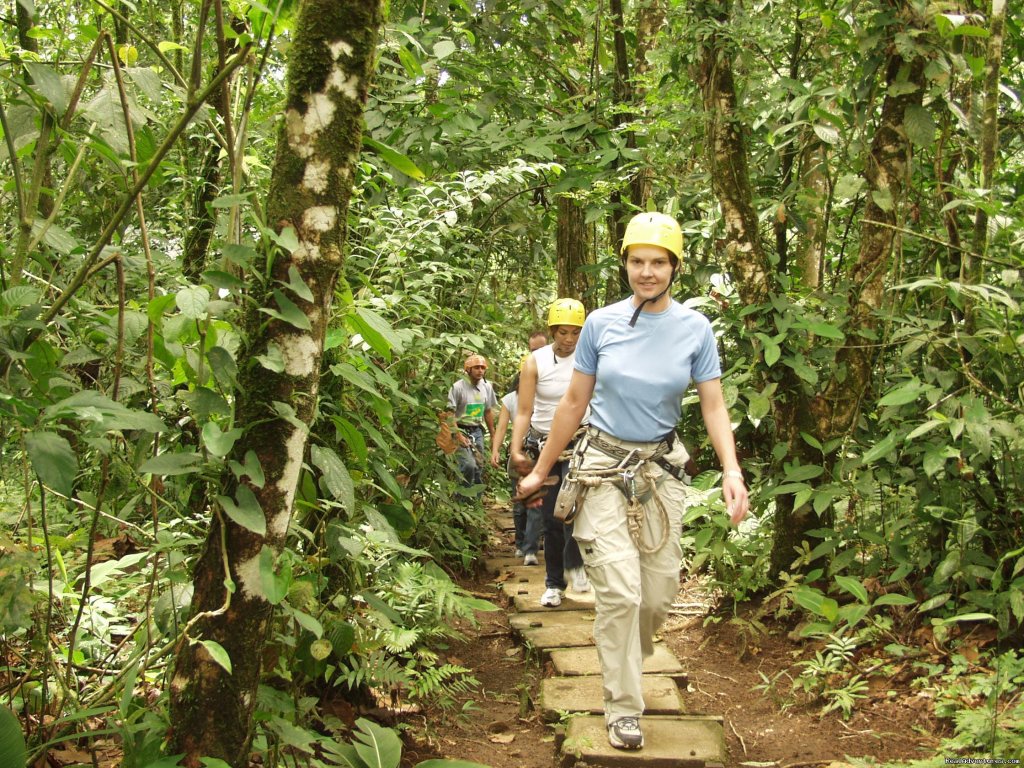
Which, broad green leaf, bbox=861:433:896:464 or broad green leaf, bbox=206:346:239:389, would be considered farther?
broad green leaf, bbox=861:433:896:464

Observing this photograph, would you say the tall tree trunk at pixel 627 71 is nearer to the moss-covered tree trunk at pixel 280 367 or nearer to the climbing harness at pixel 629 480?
the climbing harness at pixel 629 480

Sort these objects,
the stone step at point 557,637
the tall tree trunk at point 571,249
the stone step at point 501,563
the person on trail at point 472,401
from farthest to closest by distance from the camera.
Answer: the tall tree trunk at point 571,249
the person on trail at point 472,401
the stone step at point 501,563
the stone step at point 557,637

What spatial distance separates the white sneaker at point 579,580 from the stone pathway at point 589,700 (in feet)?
0.18

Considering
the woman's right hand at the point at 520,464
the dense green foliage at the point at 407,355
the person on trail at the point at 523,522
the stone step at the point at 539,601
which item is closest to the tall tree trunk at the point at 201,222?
the dense green foliage at the point at 407,355

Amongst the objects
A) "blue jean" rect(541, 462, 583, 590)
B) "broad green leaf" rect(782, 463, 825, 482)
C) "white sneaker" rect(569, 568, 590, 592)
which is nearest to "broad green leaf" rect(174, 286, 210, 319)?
"broad green leaf" rect(782, 463, 825, 482)

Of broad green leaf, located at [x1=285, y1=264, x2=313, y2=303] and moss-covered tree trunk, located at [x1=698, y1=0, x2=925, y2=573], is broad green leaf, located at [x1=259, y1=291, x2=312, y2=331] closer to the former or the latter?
broad green leaf, located at [x1=285, y1=264, x2=313, y2=303]

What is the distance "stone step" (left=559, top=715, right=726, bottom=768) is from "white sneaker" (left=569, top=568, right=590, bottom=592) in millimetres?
2401

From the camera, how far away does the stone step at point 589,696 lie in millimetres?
4148

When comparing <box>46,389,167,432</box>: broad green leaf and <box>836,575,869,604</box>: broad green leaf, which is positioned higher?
<box>46,389,167,432</box>: broad green leaf

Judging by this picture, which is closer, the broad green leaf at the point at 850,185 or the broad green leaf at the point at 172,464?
the broad green leaf at the point at 172,464

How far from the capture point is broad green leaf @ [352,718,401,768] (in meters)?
2.74

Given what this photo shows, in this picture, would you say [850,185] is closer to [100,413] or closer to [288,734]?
[288,734]

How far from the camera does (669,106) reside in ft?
20.9

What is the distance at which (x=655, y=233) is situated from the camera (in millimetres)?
3770
